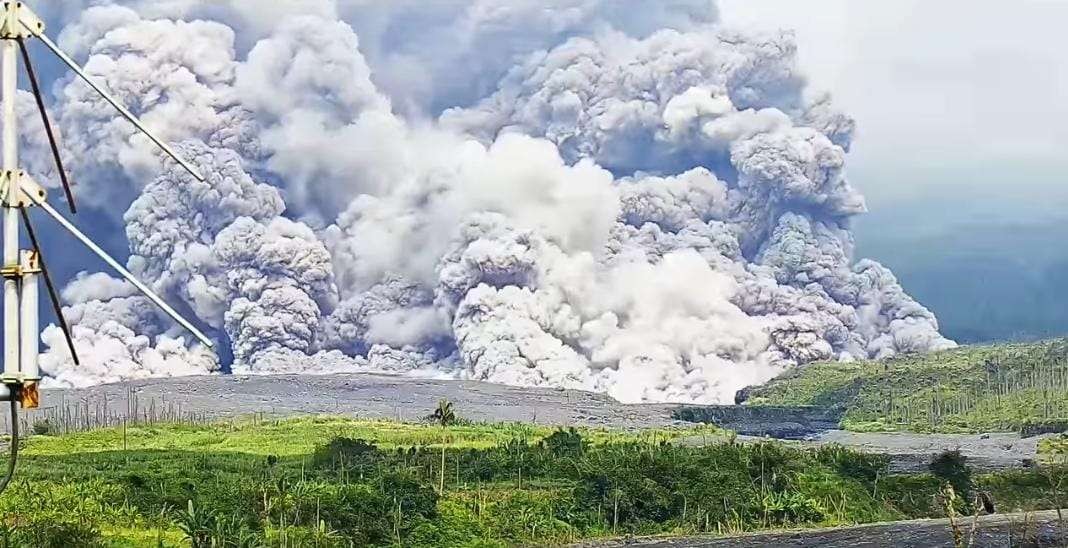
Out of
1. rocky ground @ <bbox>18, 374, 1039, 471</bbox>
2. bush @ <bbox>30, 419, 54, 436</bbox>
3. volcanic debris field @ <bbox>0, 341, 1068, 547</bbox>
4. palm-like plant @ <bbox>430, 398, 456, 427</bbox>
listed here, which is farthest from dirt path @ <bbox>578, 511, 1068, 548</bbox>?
bush @ <bbox>30, 419, 54, 436</bbox>

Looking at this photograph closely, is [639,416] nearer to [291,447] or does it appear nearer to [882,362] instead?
[882,362]

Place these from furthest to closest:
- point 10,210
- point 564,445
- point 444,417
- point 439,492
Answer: point 444,417
point 564,445
point 439,492
point 10,210

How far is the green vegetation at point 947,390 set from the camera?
68188 mm

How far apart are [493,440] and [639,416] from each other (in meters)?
23.9

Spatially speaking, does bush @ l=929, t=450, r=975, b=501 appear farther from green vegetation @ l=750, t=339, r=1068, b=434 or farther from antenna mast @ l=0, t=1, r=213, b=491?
antenna mast @ l=0, t=1, r=213, b=491

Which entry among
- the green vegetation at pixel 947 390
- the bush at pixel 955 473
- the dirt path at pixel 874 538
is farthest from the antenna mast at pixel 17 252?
the green vegetation at pixel 947 390

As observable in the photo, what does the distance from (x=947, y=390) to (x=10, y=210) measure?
78.0 m

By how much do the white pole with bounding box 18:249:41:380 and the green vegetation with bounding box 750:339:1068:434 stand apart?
2483 inches

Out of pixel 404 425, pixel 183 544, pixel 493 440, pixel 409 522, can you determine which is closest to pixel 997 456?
pixel 493 440

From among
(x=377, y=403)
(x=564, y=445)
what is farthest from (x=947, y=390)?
(x=564, y=445)

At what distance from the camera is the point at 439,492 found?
3434 centimetres

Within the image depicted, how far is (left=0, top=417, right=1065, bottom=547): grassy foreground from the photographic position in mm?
28750

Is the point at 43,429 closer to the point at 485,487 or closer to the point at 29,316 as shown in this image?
the point at 485,487

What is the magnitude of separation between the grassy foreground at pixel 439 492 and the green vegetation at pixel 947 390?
27487mm
